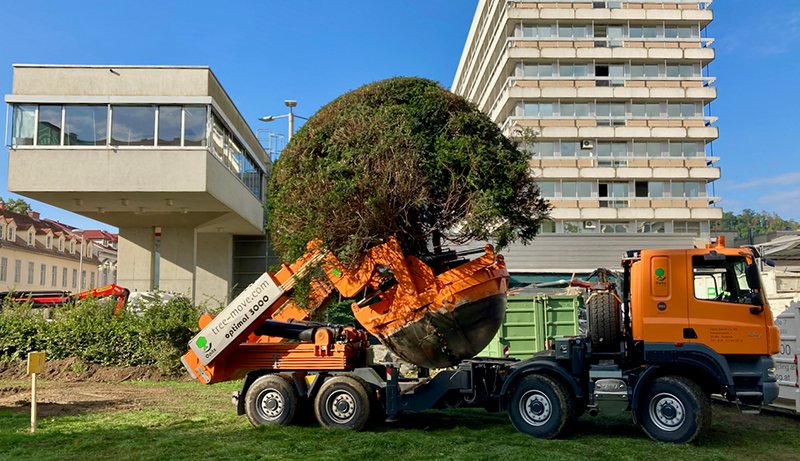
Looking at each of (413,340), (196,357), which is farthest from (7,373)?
(413,340)

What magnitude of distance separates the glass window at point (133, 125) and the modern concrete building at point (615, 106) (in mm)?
27446

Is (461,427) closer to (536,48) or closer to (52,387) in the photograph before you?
(52,387)

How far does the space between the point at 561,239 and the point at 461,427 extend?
2559 centimetres

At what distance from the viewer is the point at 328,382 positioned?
10.1 meters

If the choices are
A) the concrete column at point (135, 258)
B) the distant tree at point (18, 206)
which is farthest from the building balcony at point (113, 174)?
A: the distant tree at point (18, 206)

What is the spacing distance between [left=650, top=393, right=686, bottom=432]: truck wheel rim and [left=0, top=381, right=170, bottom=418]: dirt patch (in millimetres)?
9438

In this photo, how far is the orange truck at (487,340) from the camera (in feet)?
30.2

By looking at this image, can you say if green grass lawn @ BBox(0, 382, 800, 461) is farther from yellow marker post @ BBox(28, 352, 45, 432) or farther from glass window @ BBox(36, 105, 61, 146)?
glass window @ BBox(36, 105, 61, 146)

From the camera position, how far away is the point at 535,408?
962cm

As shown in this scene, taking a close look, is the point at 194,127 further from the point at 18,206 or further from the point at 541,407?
the point at 18,206

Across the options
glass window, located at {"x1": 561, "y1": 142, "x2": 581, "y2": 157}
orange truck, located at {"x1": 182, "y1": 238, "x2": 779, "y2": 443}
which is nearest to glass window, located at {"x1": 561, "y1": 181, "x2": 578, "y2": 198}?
glass window, located at {"x1": 561, "y1": 142, "x2": 581, "y2": 157}

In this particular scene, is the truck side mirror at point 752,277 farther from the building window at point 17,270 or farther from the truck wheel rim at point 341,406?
the building window at point 17,270

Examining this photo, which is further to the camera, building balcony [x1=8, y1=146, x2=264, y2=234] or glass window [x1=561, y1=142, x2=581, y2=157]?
glass window [x1=561, y1=142, x2=581, y2=157]

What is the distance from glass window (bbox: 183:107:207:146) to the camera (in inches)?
857
